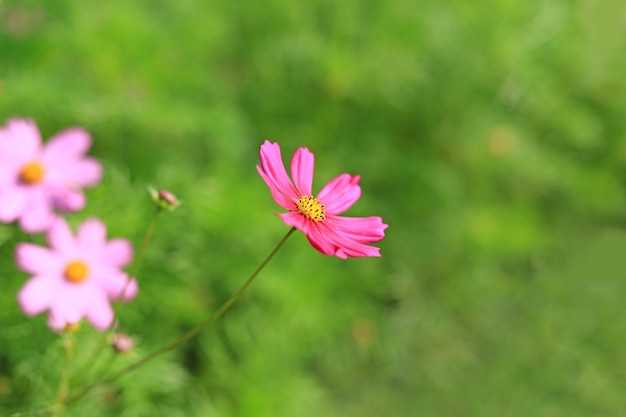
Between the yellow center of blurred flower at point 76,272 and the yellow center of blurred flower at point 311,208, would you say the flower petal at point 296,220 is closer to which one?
the yellow center of blurred flower at point 311,208

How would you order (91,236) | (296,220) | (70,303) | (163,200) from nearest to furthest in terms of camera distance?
(296,220) → (163,200) → (70,303) → (91,236)

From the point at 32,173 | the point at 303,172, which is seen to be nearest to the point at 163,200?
the point at 303,172

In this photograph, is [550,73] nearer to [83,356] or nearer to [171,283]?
[171,283]

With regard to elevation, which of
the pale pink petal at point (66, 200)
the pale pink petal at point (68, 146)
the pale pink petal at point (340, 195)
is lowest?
the pale pink petal at point (340, 195)

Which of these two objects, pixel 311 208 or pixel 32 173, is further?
pixel 32 173

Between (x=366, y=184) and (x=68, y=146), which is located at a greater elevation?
(x=366, y=184)

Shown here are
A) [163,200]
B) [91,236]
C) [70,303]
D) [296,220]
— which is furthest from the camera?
[91,236]

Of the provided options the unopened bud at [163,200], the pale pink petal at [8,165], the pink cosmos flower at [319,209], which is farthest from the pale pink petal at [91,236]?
the pink cosmos flower at [319,209]

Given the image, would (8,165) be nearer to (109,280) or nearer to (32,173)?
(32,173)
